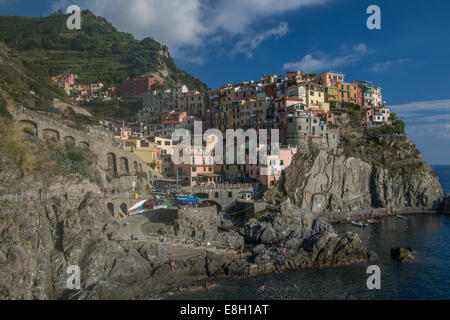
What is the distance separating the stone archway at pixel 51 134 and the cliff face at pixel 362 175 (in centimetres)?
3296

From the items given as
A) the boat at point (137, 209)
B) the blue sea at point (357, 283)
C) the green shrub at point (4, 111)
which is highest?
the green shrub at point (4, 111)

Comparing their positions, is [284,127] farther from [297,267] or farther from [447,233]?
[297,267]

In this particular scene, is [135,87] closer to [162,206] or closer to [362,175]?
[162,206]

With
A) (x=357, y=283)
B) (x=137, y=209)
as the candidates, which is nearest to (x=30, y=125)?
(x=137, y=209)

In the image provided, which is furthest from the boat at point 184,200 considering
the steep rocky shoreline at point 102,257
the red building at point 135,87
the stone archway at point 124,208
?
the red building at point 135,87

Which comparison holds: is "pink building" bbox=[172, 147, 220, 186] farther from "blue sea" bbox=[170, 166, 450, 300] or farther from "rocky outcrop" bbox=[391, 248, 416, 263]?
"rocky outcrop" bbox=[391, 248, 416, 263]

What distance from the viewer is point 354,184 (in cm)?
5869

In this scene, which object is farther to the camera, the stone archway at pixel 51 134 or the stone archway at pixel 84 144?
the stone archway at pixel 84 144

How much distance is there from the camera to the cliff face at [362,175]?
54.9 meters

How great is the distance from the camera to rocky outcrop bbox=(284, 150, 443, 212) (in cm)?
5450

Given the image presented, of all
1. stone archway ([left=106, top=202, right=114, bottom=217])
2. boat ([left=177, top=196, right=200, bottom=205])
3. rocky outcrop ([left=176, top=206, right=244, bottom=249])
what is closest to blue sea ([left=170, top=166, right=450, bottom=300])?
rocky outcrop ([left=176, top=206, right=244, bottom=249])

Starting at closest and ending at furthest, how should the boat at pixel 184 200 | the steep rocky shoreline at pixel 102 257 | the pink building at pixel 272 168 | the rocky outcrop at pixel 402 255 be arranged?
the steep rocky shoreline at pixel 102 257, the rocky outcrop at pixel 402 255, the boat at pixel 184 200, the pink building at pixel 272 168

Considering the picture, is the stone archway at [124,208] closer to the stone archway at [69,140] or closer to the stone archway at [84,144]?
the stone archway at [84,144]
